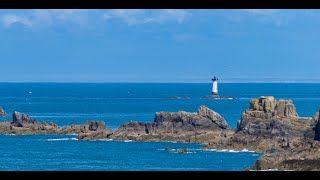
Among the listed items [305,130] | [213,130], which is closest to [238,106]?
[213,130]

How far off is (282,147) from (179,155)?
14.2ft

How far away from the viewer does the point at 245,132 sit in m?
34.0

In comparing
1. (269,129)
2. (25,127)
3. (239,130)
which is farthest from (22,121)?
(269,129)

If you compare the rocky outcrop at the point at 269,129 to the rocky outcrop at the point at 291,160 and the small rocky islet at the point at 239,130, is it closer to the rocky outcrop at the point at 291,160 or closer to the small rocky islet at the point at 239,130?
the small rocky islet at the point at 239,130

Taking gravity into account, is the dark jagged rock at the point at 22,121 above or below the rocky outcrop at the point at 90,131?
above

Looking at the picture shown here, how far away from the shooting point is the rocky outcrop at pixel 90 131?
39625 millimetres

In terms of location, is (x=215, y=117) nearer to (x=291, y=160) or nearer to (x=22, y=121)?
(x=22, y=121)

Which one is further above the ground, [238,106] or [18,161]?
[238,106]

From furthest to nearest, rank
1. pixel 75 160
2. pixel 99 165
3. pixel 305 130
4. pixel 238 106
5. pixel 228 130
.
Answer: pixel 238 106
pixel 228 130
pixel 305 130
pixel 75 160
pixel 99 165

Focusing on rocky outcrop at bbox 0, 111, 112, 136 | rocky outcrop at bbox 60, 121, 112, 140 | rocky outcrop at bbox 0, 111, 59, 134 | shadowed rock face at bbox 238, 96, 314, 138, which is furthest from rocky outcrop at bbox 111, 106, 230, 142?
rocky outcrop at bbox 0, 111, 59, 134

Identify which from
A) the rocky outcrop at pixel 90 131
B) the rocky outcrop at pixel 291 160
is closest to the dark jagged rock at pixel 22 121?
the rocky outcrop at pixel 90 131

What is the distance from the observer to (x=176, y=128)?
40062 millimetres
